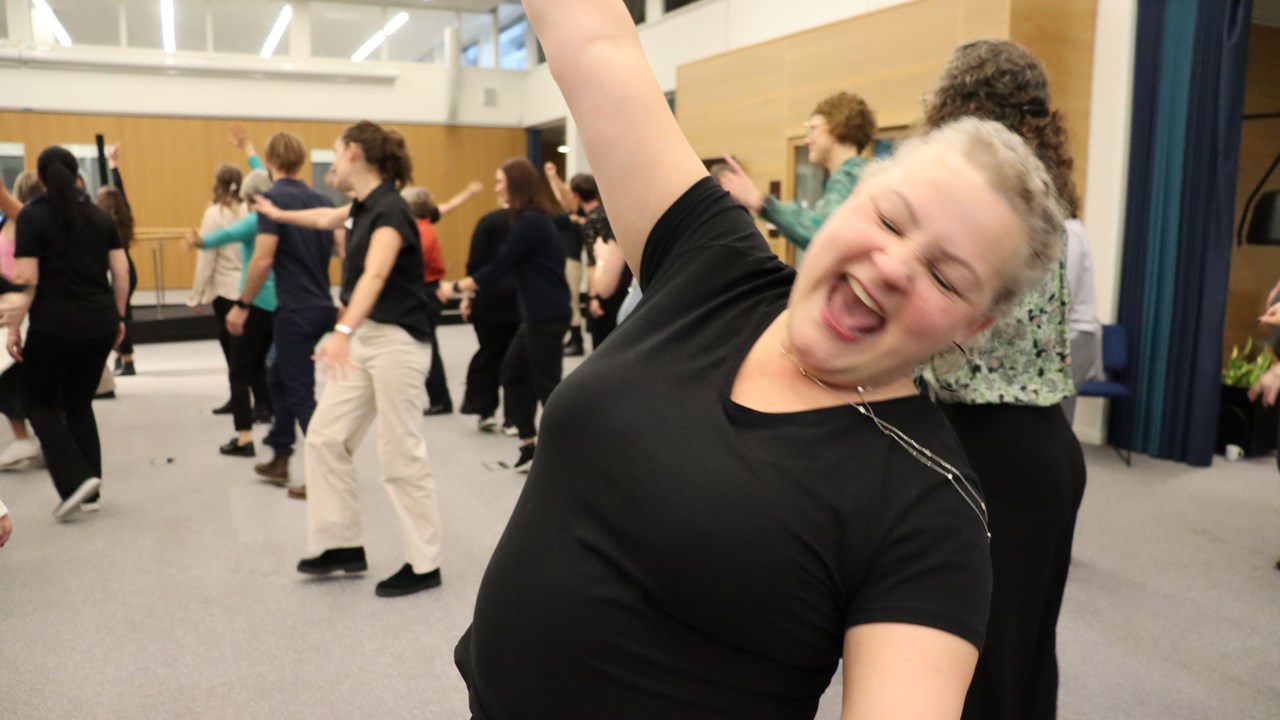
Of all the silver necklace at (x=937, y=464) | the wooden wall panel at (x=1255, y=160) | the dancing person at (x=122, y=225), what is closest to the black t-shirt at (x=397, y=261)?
the dancing person at (x=122, y=225)

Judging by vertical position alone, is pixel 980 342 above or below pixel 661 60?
below

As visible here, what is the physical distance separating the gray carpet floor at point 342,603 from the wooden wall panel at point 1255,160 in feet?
6.83

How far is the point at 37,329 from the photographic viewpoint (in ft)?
12.2

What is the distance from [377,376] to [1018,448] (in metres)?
2.05

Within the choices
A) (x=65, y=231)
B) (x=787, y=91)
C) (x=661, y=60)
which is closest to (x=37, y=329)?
(x=65, y=231)

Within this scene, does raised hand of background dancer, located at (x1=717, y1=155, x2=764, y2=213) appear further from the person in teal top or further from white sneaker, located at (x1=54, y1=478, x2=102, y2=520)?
white sneaker, located at (x1=54, y1=478, x2=102, y2=520)

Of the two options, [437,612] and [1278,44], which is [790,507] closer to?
[437,612]

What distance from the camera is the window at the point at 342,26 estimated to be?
40.9ft

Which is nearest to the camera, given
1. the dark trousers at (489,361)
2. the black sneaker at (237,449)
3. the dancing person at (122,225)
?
the black sneaker at (237,449)

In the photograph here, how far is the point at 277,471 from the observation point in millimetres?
4469

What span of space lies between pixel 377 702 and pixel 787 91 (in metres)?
5.61

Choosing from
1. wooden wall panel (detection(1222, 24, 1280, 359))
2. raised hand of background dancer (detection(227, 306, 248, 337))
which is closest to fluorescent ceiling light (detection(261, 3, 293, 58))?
raised hand of background dancer (detection(227, 306, 248, 337))

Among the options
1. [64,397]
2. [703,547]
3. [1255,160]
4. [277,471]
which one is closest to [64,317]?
[64,397]

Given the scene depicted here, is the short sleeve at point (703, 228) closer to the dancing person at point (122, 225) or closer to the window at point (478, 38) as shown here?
the dancing person at point (122, 225)
